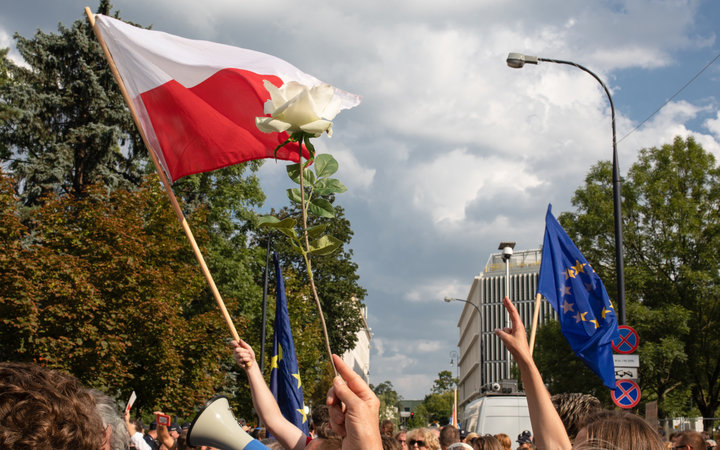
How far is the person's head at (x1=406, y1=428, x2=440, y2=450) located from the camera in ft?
24.8

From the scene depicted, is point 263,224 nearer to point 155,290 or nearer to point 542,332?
point 155,290

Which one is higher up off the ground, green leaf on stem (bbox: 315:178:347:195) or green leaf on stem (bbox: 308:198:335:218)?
green leaf on stem (bbox: 315:178:347:195)

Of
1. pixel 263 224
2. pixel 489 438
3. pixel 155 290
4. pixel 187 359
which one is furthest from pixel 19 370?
pixel 187 359

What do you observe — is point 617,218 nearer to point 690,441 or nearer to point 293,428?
point 690,441

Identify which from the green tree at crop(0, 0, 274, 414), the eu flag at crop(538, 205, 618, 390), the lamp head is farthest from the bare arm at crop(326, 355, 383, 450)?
the green tree at crop(0, 0, 274, 414)

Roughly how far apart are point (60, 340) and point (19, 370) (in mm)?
17705

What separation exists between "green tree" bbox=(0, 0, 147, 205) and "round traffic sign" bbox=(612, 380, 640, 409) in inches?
824

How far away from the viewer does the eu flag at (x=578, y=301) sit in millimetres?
7320

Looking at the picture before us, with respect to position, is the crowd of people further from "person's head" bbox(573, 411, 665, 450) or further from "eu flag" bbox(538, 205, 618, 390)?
"eu flag" bbox(538, 205, 618, 390)

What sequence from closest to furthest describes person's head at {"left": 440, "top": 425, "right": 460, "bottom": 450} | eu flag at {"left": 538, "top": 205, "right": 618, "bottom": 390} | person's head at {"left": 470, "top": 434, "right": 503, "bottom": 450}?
1. person's head at {"left": 470, "top": 434, "right": 503, "bottom": 450}
2. eu flag at {"left": 538, "top": 205, "right": 618, "bottom": 390}
3. person's head at {"left": 440, "top": 425, "right": 460, "bottom": 450}

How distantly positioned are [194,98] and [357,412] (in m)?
3.28

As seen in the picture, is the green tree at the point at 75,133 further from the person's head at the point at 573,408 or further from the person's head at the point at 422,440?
the person's head at the point at 573,408

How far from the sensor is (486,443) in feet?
21.1

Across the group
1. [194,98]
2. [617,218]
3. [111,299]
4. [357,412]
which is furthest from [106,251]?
[357,412]
